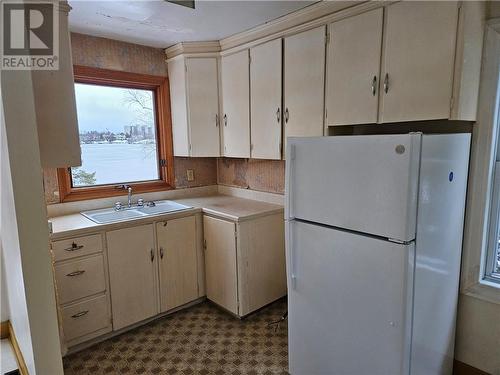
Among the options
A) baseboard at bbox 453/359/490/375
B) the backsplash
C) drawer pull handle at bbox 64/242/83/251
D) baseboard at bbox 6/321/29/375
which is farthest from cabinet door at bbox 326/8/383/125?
baseboard at bbox 6/321/29/375

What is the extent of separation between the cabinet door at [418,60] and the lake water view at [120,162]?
2154mm

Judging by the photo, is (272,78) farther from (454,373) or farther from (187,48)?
(454,373)

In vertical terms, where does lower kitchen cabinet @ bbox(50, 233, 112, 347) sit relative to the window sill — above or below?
below

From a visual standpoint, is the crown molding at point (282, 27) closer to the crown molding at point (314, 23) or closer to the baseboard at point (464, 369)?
the crown molding at point (314, 23)

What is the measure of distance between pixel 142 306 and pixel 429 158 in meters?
2.24

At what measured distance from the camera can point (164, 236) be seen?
2562 mm

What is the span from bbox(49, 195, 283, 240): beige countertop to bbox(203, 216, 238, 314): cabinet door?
3.5 inches

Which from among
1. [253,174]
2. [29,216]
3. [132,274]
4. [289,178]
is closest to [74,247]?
[132,274]

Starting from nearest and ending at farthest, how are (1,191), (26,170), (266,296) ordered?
(26,170) → (1,191) → (266,296)

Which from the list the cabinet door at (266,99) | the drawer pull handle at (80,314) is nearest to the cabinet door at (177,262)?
the drawer pull handle at (80,314)

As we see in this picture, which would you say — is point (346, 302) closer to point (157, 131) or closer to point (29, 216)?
point (29, 216)

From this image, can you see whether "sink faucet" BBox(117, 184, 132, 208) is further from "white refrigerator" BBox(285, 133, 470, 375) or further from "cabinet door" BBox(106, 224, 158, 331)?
"white refrigerator" BBox(285, 133, 470, 375)

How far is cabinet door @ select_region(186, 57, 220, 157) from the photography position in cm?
284

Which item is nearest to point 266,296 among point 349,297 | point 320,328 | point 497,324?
point 320,328
